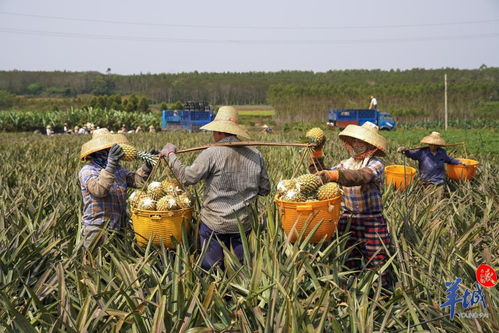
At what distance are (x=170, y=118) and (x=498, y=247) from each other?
29.9 metres

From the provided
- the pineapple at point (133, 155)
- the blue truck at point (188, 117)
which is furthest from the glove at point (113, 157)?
the blue truck at point (188, 117)

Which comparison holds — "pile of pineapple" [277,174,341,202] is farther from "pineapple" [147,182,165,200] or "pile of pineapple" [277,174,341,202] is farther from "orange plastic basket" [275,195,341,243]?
"pineapple" [147,182,165,200]

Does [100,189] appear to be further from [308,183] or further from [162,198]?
[308,183]

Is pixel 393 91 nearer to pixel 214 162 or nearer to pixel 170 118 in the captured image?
pixel 170 118

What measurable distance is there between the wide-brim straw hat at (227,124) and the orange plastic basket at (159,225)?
0.62 meters

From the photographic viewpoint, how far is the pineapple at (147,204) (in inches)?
112

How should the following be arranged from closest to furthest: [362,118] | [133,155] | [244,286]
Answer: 1. [244,286]
2. [133,155]
3. [362,118]

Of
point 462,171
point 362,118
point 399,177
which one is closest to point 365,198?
point 399,177

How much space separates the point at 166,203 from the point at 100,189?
490 mm

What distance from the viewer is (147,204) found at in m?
2.84

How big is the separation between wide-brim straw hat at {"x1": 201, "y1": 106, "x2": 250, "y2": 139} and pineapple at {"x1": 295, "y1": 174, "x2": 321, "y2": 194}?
513mm

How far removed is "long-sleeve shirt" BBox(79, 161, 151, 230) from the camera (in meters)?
2.93
